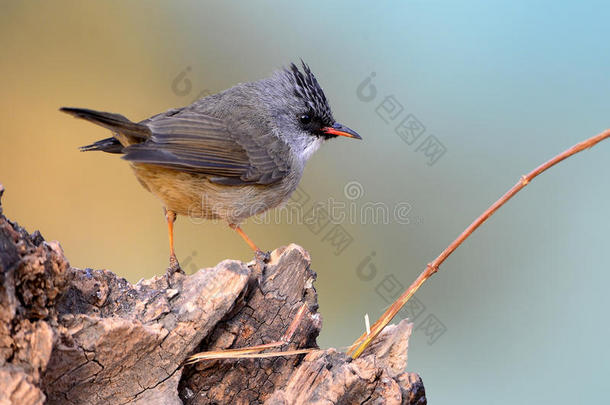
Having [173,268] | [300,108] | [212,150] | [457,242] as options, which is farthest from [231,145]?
[457,242]

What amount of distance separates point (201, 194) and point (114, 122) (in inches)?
27.1

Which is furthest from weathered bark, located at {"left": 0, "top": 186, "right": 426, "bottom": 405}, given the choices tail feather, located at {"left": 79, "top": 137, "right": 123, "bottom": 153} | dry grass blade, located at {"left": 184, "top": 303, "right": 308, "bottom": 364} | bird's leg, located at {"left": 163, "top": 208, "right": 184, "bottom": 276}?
tail feather, located at {"left": 79, "top": 137, "right": 123, "bottom": 153}

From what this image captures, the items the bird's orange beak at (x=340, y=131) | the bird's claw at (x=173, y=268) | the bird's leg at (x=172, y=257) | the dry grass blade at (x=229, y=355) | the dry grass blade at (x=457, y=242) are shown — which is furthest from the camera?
the bird's orange beak at (x=340, y=131)

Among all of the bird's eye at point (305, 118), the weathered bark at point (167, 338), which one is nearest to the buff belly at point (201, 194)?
the bird's eye at point (305, 118)

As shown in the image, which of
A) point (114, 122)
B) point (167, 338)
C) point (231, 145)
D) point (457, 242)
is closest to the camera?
point (457, 242)

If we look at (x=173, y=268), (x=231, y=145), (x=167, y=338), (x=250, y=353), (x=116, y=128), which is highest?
(x=116, y=128)

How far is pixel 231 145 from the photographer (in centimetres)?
385

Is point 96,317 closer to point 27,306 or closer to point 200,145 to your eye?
point 27,306

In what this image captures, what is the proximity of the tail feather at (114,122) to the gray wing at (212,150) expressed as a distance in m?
0.07

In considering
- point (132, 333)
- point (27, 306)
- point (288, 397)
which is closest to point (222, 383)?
point (288, 397)

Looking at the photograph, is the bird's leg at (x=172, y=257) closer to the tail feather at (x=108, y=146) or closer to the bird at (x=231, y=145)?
the bird at (x=231, y=145)

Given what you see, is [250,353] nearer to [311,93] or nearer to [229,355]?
[229,355]

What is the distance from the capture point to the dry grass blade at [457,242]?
6.59 feet

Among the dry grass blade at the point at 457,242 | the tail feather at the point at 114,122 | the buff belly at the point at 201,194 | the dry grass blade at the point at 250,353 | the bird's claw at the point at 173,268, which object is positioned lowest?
the dry grass blade at the point at 457,242
